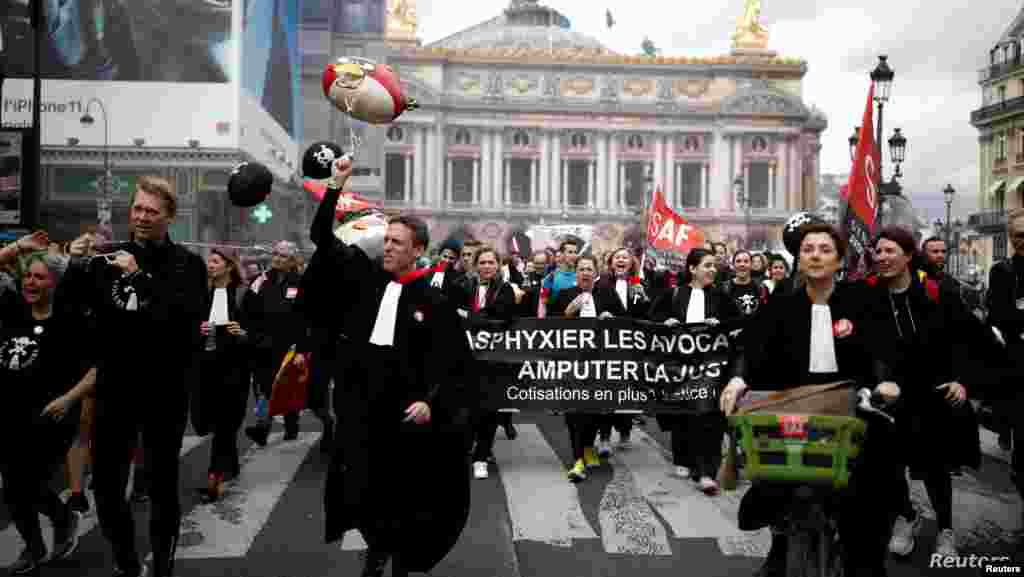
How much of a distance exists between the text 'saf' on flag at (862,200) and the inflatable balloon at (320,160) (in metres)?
4.82

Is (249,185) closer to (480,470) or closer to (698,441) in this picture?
(480,470)

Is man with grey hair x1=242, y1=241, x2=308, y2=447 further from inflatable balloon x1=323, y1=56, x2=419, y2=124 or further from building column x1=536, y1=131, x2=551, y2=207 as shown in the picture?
building column x1=536, y1=131, x2=551, y2=207

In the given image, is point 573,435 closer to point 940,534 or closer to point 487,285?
point 487,285

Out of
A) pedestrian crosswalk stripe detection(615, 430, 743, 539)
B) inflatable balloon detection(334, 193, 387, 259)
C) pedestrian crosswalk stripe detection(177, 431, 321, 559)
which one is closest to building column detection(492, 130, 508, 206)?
pedestrian crosswalk stripe detection(615, 430, 743, 539)

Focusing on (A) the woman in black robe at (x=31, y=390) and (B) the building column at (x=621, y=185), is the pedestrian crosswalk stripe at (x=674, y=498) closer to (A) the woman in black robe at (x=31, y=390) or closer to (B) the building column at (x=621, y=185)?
(A) the woman in black robe at (x=31, y=390)

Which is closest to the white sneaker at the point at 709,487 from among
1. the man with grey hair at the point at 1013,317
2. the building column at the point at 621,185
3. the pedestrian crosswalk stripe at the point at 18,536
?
the man with grey hair at the point at 1013,317

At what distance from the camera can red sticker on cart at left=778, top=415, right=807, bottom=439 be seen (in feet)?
12.3

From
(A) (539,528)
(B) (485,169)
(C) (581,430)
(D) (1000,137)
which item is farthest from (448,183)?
(A) (539,528)

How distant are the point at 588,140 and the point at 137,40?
40.9 metres

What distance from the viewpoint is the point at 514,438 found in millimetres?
10320

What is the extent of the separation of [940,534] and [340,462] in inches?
130

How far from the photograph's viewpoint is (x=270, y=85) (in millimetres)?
43469

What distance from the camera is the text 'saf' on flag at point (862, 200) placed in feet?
27.5

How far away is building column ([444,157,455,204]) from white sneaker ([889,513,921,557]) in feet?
222
